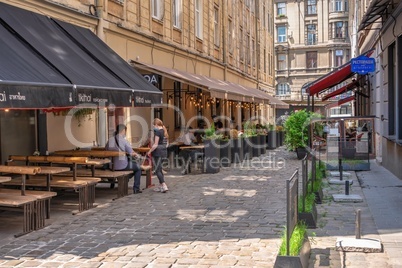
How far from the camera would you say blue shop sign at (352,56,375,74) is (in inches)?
637

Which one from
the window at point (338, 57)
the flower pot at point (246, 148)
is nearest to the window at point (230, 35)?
the flower pot at point (246, 148)

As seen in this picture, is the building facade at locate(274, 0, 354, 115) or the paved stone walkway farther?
the building facade at locate(274, 0, 354, 115)

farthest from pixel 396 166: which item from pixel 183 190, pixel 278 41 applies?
pixel 278 41

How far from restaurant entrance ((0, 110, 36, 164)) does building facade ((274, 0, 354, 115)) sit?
171ft

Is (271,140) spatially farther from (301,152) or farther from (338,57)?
(338,57)

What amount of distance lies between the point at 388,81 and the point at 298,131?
536 cm

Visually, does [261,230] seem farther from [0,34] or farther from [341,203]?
[0,34]

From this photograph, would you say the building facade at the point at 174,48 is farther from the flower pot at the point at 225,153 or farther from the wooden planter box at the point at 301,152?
the wooden planter box at the point at 301,152

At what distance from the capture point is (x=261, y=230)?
795 cm

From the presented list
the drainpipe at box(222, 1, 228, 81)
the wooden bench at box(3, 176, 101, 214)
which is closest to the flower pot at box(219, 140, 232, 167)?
the wooden bench at box(3, 176, 101, 214)

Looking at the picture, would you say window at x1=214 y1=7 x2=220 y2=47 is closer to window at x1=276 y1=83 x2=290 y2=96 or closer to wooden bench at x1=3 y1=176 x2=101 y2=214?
wooden bench at x1=3 y1=176 x2=101 y2=214

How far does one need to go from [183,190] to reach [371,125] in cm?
870

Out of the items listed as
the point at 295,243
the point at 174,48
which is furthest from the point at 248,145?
the point at 295,243

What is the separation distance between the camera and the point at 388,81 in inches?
576
